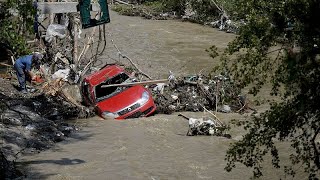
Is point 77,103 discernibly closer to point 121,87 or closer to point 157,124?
point 121,87

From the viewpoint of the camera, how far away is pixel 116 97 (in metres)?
12.9

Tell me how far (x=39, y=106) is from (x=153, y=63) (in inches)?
330

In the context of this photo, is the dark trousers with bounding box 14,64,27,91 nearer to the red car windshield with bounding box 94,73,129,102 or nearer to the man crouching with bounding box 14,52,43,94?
the man crouching with bounding box 14,52,43,94

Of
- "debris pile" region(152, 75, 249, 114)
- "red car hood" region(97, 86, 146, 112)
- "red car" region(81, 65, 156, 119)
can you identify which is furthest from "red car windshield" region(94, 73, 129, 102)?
"debris pile" region(152, 75, 249, 114)

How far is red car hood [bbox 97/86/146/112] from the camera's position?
41.9 ft

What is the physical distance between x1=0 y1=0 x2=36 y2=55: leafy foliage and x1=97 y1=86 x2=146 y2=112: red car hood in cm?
627

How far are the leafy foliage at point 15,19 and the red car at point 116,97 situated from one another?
20.6ft

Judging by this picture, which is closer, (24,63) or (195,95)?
(195,95)

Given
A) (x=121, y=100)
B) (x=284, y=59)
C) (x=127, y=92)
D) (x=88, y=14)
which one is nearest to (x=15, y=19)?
(x=284, y=59)

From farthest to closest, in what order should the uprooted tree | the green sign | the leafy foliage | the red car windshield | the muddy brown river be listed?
the red car windshield, the green sign, the muddy brown river, the leafy foliage, the uprooted tree

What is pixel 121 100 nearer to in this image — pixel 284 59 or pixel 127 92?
pixel 127 92

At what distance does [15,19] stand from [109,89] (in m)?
7.14

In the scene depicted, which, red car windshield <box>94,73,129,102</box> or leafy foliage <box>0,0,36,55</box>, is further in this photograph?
red car windshield <box>94,73,129,102</box>

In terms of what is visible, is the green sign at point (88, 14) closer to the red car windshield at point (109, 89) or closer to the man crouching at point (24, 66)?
the red car windshield at point (109, 89)
